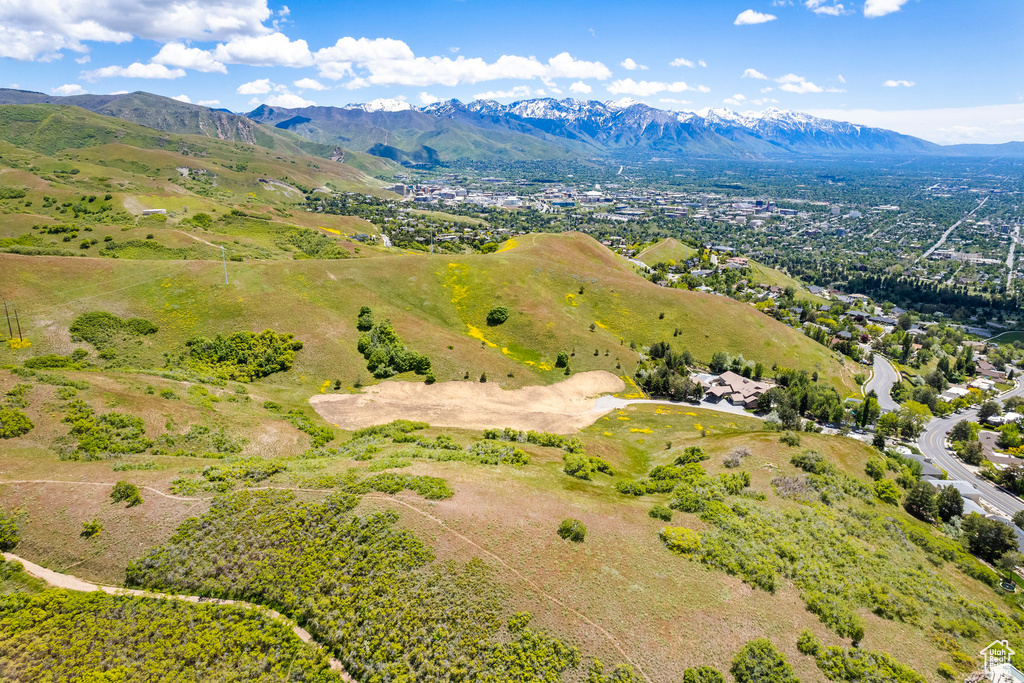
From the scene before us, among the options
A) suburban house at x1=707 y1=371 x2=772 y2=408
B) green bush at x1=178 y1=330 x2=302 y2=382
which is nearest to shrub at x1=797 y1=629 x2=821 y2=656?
suburban house at x1=707 y1=371 x2=772 y2=408

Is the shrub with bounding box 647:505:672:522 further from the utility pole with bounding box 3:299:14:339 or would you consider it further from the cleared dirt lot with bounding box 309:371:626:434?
the utility pole with bounding box 3:299:14:339

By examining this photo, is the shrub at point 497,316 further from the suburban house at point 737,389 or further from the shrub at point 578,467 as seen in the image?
the shrub at point 578,467

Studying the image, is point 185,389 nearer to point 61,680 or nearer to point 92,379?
point 92,379

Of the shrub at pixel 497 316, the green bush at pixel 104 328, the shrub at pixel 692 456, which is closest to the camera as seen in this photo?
the shrub at pixel 692 456

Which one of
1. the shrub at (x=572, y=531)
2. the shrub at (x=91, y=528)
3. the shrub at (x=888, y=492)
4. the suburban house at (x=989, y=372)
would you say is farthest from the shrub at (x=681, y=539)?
the suburban house at (x=989, y=372)

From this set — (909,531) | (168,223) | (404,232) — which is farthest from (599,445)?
(404,232)

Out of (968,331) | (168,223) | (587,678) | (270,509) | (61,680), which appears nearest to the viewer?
(61,680)
